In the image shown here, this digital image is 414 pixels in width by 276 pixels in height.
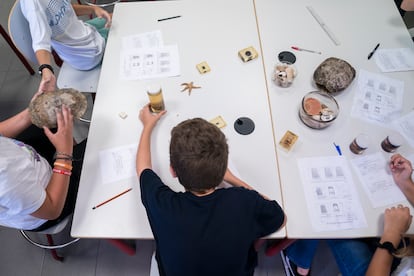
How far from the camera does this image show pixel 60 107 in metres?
1.15

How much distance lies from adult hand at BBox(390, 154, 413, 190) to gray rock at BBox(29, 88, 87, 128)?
4.34 ft

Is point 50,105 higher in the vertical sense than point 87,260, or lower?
higher

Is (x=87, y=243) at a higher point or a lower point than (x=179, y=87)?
lower

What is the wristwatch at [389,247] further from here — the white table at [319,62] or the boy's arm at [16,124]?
the boy's arm at [16,124]

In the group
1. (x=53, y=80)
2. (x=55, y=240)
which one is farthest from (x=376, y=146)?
(x=55, y=240)

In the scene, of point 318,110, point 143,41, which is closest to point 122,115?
point 143,41

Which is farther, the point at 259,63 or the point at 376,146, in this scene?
the point at 259,63

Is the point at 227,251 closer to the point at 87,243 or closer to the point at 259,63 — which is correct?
the point at 259,63

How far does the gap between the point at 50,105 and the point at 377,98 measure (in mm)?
1454

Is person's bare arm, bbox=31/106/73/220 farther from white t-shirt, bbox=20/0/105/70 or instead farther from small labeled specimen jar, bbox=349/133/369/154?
small labeled specimen jar, bbox=349/133/369/154

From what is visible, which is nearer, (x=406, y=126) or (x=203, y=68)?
(x=406, y=126)

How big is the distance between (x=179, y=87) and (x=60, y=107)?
530mm

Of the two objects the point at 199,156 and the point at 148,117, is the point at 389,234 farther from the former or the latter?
the point at 148,117

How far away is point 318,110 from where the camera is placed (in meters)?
1.26
